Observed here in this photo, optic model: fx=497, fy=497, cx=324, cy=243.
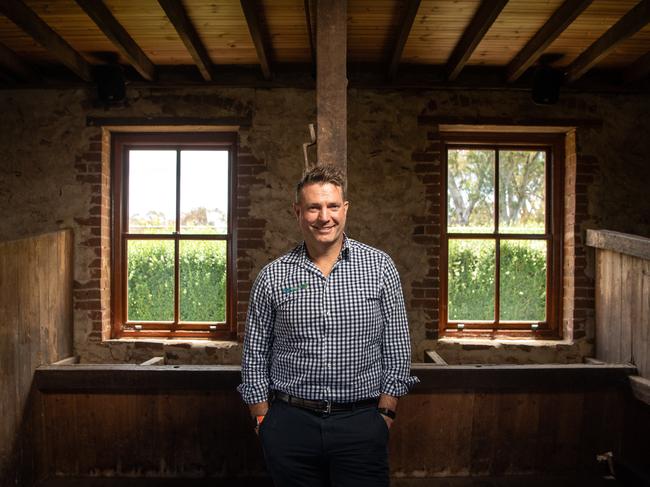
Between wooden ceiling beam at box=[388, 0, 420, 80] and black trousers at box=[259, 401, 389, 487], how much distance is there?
2430 millimetres

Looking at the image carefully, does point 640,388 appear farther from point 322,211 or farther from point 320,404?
point 322,211

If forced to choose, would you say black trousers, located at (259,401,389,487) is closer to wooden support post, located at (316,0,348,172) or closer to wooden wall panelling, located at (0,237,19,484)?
wooden support post, located at (316,0,348,172)

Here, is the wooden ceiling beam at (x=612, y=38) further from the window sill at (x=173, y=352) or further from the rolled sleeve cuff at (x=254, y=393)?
the window sill at (x=173, y=352)

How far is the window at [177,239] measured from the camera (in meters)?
4.17

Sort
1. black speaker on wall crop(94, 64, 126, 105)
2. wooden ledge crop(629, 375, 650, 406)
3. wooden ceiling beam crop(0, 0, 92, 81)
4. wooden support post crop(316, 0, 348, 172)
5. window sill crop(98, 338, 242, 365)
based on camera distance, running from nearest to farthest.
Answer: wooden support post crop(316, 0, 348, 172)
wooden ledge crop(629, 375, 650, 406)
wooden ceiling beam crop(0, 0, 92, 81)
black speaker on wall crop(94, 64, 126, 105)
window sill crop(98, 338, 242, 365)

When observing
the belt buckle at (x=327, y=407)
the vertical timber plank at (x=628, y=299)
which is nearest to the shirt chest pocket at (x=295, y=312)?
the belt buckle at (x=327, y=407)

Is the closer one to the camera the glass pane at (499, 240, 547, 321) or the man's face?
the man's face

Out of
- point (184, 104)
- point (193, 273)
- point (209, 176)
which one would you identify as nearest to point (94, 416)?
point (193, 273)

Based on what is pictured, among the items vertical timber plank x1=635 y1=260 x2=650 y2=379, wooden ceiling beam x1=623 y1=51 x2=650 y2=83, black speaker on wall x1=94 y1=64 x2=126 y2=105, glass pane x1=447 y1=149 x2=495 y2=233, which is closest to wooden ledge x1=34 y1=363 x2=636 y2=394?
vertical timber plank x1=635 y1=260 x2=650 y2=379

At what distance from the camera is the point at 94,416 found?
2475 millimetres

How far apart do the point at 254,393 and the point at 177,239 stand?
2.83m

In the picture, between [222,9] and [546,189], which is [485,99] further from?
[222,9]

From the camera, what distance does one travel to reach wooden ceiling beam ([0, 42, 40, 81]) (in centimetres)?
349

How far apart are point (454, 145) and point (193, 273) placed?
8.04 ft
